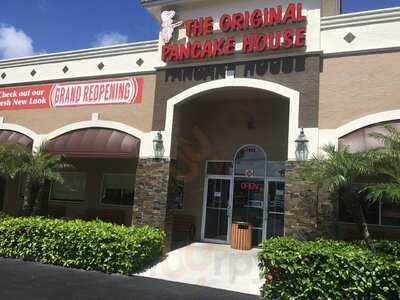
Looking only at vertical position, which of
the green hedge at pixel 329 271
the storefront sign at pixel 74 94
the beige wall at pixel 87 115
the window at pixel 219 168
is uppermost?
Result: the storefront sign at pixel 74 94

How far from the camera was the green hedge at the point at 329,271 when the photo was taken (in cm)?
843

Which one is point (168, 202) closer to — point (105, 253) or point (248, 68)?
point (105, 253)

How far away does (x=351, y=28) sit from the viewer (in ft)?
39.2

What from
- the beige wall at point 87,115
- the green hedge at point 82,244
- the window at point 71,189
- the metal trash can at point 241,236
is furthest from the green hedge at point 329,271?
the window at point 71,189

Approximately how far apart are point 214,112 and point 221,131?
0.87m

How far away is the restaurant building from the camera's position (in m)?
11.6

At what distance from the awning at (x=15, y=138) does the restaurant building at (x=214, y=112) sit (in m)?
0.06

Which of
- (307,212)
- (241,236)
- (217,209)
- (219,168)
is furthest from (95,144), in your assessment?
(307,212)

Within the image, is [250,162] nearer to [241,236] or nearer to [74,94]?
[241,236]

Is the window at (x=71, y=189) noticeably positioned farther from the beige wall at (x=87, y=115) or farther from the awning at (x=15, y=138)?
the beige wall at (x=87, y=115)

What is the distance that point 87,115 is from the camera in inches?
606

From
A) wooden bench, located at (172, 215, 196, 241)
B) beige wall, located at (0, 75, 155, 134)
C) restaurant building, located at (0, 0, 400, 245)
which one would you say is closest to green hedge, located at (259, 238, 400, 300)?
restaurant building, located at (0, 0, 400, 245)

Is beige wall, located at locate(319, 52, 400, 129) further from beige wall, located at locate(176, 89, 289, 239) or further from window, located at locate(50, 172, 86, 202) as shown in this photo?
window, located at locate(50, 172, 86, 202)

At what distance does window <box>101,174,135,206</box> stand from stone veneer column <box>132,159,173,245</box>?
3613 mm
